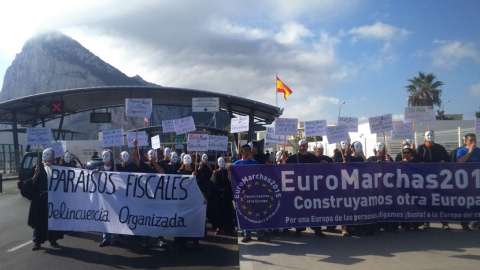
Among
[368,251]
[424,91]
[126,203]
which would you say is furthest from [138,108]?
[424,91]

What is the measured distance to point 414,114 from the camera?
1050cm

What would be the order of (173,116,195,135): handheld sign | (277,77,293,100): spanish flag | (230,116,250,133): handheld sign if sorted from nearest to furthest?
(230,116,250,133): handheld sign → (173,116,195,135): handheld sign → (277,77,293,100): spanish flag

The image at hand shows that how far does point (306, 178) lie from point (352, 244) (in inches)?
57.3

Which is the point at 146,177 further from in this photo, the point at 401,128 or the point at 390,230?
the point at 401,128

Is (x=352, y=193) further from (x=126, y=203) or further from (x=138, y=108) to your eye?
(x=138, y=108)

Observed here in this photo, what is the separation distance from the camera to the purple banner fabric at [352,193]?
7867 mm

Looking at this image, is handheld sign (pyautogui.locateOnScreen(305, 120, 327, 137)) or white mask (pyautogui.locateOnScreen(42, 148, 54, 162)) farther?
handheld sign (pyautogui.locateOnScreen(305, 120, 327, 137))

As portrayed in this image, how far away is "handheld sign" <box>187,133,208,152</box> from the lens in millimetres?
9500

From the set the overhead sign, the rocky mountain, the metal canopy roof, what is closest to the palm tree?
the metal canopy roof

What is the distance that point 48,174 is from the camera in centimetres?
798

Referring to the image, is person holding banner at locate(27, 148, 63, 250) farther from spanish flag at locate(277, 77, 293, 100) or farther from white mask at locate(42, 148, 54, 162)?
spanish flag at locate(277, 77, 293, 100)

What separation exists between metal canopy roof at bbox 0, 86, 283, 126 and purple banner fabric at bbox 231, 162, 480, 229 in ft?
39.5

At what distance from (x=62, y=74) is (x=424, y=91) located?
10337 centimetres

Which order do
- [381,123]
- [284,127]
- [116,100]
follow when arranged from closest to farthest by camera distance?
1. [381,123]
2. [284,127]
3. [116,100]
